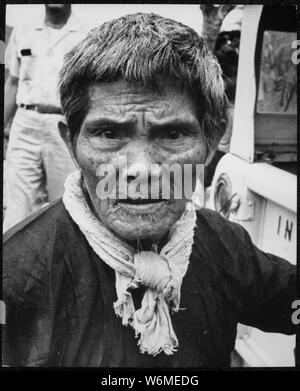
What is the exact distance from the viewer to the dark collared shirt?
5.71 feet

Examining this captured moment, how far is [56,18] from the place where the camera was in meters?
1.80

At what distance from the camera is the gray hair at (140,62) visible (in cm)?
161

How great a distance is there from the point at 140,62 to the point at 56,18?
423 millimetres

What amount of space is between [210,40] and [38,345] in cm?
129

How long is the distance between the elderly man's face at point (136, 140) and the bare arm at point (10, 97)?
0.32 meters

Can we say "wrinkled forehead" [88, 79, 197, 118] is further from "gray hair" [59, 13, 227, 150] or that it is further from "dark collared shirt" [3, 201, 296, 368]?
"dark collared shirt" [3, 201, 296, 368]

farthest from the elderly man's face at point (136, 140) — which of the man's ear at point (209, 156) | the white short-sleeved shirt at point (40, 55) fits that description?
the white short-sleeved shirt at point (40, 55)

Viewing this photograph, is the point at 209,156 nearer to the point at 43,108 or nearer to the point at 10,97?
the point at 43,108

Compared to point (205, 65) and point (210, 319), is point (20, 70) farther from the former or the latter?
point (210, 319)

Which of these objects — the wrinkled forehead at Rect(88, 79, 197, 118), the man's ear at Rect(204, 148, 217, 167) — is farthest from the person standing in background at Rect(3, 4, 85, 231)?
the man's ear at Rect(204, 148, 217, 167)

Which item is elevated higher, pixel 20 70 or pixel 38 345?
pixel 20 70

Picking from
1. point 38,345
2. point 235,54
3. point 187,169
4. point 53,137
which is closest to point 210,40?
point 235,54

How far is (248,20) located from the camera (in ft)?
6.43

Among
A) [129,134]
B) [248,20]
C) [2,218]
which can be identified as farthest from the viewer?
[248,20]
